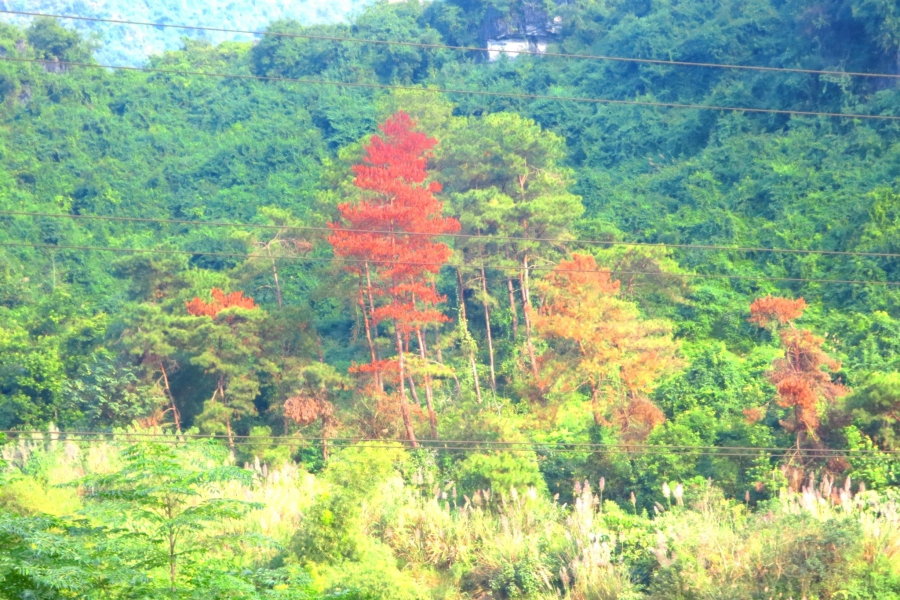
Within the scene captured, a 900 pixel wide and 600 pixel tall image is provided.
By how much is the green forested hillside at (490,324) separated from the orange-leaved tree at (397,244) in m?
0.09

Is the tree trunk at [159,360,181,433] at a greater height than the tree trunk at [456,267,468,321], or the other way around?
the tree trunk at [456,267,468,321]

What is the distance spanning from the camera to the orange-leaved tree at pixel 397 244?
21797mm

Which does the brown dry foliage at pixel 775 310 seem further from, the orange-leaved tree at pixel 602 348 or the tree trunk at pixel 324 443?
the tree trunk at pixel 324 443

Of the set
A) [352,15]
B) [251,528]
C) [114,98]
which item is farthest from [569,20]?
[251,528]

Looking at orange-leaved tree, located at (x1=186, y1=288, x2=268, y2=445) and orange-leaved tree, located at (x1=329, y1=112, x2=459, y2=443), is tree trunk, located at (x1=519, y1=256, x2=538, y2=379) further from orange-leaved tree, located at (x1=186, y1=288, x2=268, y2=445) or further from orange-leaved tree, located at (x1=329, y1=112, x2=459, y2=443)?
orange-leaved tree, located at (x1=186, y1=288, x2=268, y2=445)

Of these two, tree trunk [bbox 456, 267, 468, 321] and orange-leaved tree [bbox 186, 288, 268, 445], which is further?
tree trunk [bbox 456, 267, 468, 321]

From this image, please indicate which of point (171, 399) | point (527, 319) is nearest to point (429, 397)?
point (527, 319)

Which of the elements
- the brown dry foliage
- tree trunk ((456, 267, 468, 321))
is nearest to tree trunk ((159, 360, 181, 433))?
tree trunk ((456, 267, 468, 321))

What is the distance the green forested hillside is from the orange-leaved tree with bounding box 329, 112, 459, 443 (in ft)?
0.30

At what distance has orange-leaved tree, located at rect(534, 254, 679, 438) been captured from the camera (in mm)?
20469

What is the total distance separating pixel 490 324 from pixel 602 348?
626 cm

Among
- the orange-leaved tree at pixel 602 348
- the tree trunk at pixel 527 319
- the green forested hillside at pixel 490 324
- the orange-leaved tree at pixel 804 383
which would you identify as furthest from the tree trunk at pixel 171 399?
the orange-leaved tree at pixel 804 383

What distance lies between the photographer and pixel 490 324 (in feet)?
87.6

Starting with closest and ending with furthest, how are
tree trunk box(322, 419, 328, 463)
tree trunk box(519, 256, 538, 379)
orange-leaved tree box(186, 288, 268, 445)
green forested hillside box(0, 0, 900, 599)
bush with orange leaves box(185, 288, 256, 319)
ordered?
green forested hillside box(0, 0, 900, 599)
tree trunk box(322, 419, 328, 463)
orange-leaved tree box(186, 288, 268, 445)
bush with orange leaves box(185, 288, 256, 319)
tree trunk box(519, 256, 538, 379)
